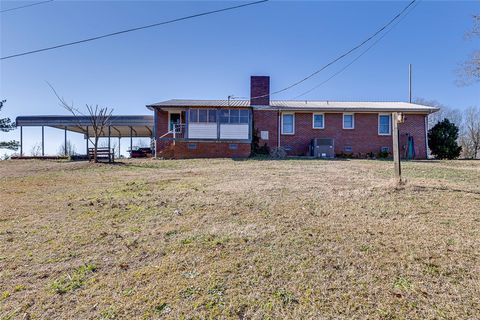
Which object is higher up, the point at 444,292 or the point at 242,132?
the point at 242,132

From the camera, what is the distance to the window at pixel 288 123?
18906 mm

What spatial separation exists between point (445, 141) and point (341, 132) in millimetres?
7010

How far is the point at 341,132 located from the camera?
1878cm

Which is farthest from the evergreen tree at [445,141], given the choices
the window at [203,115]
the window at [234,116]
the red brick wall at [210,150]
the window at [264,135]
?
the window at [203,115]

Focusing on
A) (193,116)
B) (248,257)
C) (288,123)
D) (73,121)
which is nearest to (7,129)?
(73,121)

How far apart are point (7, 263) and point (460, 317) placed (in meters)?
4.77

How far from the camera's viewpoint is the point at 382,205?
515cm

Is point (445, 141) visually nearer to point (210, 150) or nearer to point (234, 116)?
point (234, 116)

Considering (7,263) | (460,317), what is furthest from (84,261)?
(460,317)

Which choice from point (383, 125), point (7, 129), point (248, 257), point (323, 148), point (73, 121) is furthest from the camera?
point (7, 129)

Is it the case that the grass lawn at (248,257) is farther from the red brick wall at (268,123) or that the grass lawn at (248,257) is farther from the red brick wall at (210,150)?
the red brick wall at (268,123)

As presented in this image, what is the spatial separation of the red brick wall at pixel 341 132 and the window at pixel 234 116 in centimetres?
153

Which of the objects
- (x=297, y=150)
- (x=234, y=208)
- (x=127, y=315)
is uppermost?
(x=297, y=150)

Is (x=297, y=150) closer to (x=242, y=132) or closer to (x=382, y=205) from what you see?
(x=242, y=132)
